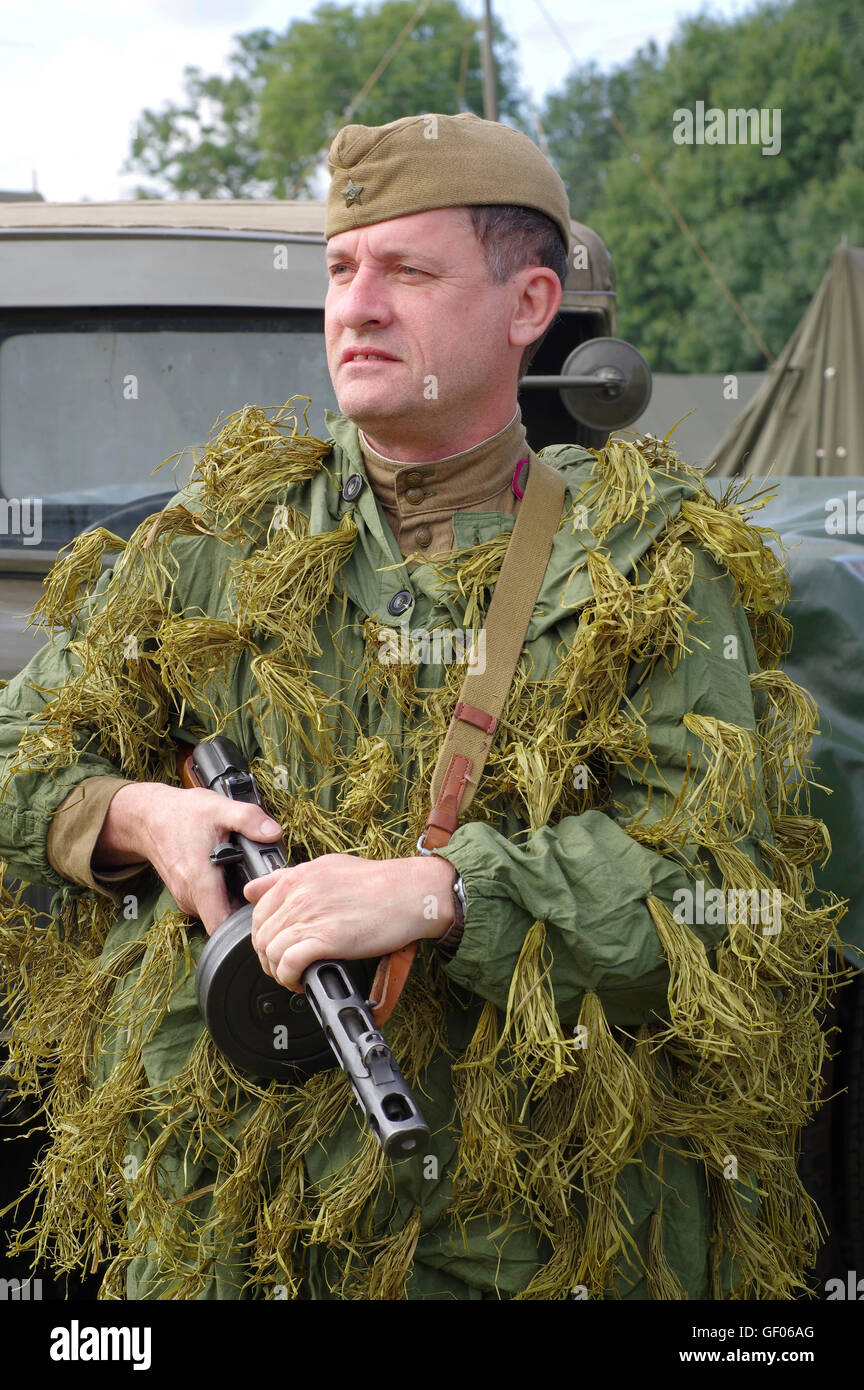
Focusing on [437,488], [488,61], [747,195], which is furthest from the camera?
[747,195]

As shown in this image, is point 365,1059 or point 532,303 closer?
point 365,1059

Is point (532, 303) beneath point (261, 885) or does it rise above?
above

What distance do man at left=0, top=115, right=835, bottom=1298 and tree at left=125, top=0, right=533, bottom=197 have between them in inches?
1274

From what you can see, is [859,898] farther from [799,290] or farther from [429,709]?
[799,290]

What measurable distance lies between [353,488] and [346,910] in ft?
2.31

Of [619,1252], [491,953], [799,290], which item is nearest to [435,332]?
[491,953]

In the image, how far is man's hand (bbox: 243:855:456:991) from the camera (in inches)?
65.5

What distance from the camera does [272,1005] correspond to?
1.86 meters

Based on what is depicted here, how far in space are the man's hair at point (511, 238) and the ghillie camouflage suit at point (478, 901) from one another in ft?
1.00

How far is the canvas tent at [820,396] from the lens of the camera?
8859 millimetres

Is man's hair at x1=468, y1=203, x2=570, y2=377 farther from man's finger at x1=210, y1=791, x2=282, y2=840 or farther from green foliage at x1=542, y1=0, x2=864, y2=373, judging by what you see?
green foliage at x1=542, y1=0, x2=864, y2=373

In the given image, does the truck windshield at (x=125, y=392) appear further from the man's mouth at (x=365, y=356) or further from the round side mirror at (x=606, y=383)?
the man's mouth at (x=365, y=356)

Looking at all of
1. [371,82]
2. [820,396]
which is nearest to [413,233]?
[820,396]

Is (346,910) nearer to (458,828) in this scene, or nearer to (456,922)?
(456,922)
